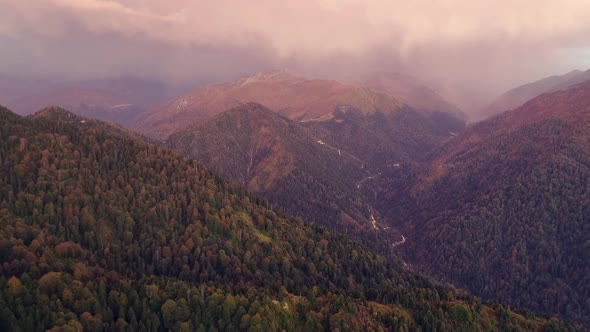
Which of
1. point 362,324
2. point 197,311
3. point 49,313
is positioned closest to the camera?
point 49,313

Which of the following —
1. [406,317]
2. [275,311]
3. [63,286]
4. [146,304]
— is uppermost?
[63,286]

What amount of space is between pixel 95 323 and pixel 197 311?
1459 inches

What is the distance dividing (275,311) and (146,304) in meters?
50.0

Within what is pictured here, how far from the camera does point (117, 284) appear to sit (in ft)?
579

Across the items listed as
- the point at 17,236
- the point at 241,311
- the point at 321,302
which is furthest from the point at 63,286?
the point at 321,302

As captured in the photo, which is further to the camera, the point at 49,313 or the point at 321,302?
the point at 321,302

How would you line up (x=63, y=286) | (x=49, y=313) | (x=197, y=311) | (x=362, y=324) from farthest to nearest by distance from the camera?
(x=362, y=324) → (x=197, y=311) → (x=63, y=286) → (x=49, y=313)

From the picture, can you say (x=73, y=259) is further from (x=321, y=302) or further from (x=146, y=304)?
(x=321, y=302)

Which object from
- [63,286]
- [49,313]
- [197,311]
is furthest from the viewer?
[197,311]

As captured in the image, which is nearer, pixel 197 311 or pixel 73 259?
pixel 197 311

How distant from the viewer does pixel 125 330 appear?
157m

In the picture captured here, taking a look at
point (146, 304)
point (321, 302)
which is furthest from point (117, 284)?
point (321, 302)

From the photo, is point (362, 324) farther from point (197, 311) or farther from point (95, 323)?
point (95, 323)

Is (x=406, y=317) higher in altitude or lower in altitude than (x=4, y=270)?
lower
